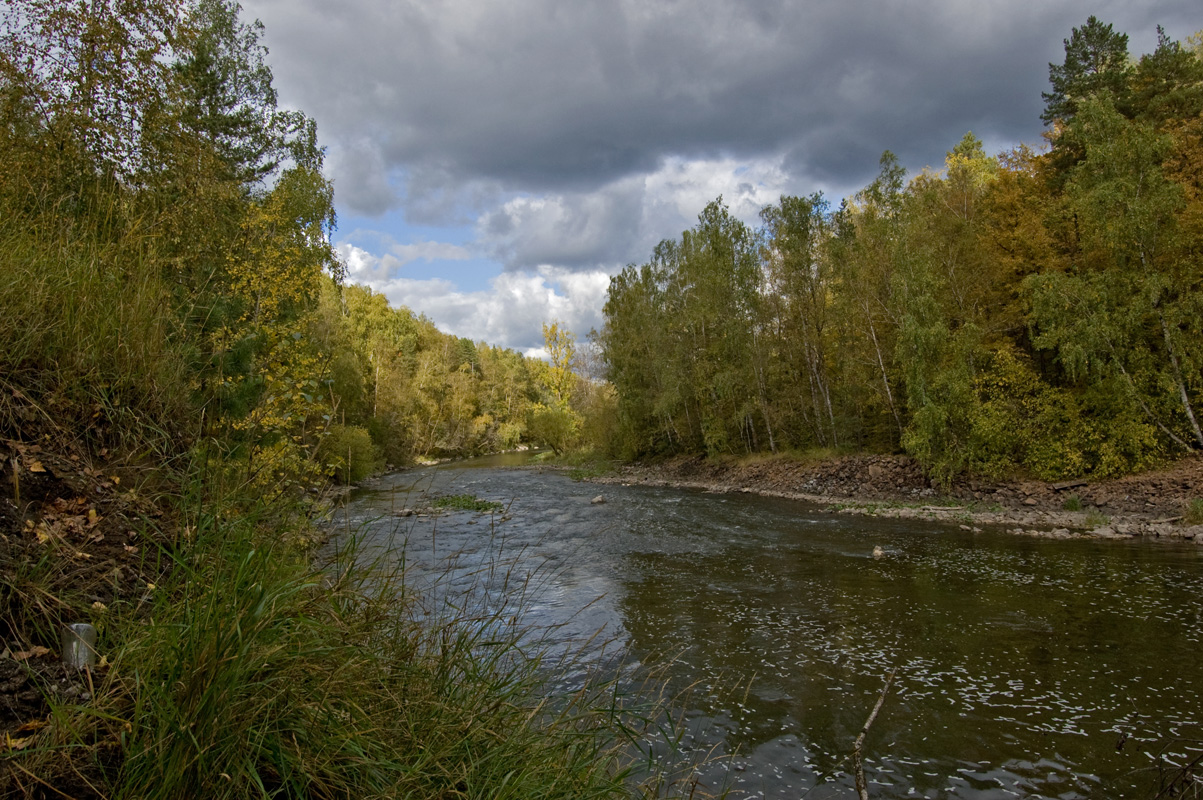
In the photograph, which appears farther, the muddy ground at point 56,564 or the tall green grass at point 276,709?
the muddy ground at point 56,564

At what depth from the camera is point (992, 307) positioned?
2556cm

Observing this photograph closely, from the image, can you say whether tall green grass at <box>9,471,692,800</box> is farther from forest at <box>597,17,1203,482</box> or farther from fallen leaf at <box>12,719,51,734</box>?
forest at <box>597,17,1203,482</box>

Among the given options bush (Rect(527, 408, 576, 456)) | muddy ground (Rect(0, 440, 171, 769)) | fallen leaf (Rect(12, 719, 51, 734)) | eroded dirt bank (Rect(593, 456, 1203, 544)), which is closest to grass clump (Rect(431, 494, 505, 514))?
eroded dirt bank (Rect(593, 456, 1203, 544))

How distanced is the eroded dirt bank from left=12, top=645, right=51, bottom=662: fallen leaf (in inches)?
713

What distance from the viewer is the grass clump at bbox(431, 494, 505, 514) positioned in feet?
66.6

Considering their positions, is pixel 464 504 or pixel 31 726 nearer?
pixel 31 726

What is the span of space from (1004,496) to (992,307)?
9.51 m

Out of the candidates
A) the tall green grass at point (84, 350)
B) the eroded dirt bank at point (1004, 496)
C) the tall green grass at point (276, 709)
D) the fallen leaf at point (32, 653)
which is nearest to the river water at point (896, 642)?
the tall green grass at point (276, 709)

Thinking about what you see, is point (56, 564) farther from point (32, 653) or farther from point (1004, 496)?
point (1004, 496)

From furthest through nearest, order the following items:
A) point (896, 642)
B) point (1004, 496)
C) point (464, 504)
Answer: point (464, 504)
point (1004, 496)
point (896, 642)

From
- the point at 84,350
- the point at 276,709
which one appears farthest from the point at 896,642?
the point at 84,350

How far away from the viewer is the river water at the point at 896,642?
5.17 metres

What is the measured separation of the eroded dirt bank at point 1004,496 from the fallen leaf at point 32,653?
713 inches

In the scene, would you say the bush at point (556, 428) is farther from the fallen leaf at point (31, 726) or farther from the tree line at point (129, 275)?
the fallen leaf at point (31, 726)
